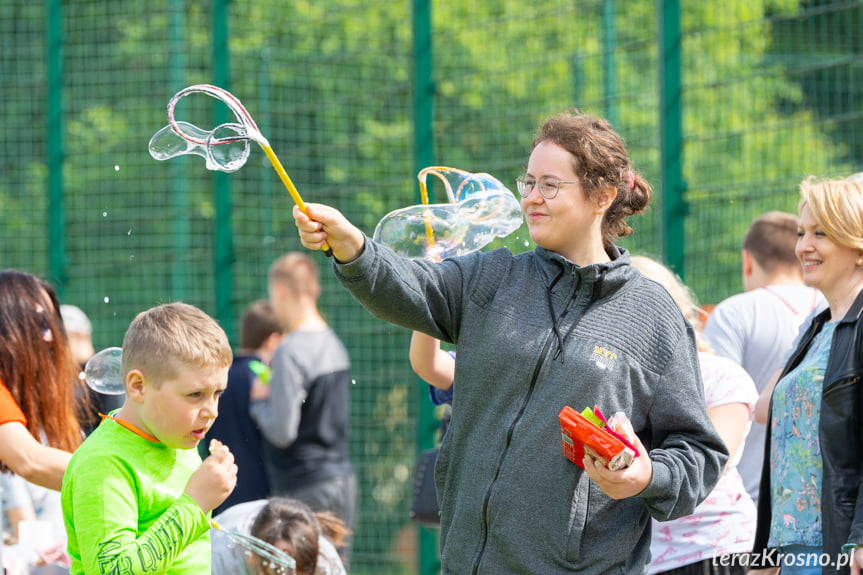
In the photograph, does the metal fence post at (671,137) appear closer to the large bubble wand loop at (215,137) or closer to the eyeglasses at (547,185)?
the eyeglasses at (547,185)

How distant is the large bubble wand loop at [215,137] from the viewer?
248 centimetres

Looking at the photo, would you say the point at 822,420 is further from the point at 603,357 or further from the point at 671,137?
the point at 671,137

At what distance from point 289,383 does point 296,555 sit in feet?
8.03

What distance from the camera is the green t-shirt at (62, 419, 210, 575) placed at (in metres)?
2.52

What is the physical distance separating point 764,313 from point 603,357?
6.95ft

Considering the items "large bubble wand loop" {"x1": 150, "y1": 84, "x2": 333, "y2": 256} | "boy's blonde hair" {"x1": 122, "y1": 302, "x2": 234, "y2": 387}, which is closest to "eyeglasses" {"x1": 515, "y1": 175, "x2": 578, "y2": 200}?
"large bubble wand loop" {"x1": 150, "y1": 84, "x2": 333, "y2": 256}

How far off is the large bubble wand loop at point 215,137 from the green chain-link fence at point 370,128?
3.48m

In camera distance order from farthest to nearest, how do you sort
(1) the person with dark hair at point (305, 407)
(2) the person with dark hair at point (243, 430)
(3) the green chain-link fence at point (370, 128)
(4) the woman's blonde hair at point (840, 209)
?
(2) the person with dark hair at point (243, 430) → (1) the person with dark hair at point (305, 407) → (3) the green chain-link fence at point (370, 128) → (4) the woman's blonde hair at point (840, 209)

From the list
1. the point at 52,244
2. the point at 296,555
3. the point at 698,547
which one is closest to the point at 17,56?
the point at 52,244

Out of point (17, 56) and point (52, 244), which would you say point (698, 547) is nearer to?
point (52, 244)

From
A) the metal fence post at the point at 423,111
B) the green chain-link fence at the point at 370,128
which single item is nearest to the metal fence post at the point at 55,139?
the green chain-link fence at the point at 370,128

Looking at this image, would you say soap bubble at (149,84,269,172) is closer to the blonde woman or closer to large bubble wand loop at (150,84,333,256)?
large bubble wand loop at (150,84,333,256)

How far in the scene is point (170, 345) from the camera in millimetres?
2693

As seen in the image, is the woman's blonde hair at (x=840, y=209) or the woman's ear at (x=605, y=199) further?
the woman's blonde hair at (x=840, y=209)
